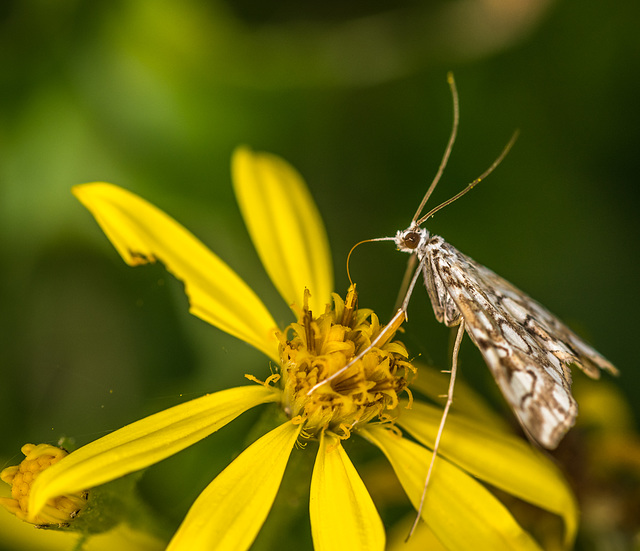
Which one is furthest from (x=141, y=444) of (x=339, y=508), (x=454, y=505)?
(x=454, y=505)

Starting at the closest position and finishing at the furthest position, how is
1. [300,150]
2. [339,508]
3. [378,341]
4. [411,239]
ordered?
[339,508] < [378,341] < [411,239] < [300,150]

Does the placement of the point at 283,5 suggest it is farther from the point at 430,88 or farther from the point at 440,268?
the point at 440,268

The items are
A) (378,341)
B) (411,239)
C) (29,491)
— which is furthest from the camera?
(411,239)

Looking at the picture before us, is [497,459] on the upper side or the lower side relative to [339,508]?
lower

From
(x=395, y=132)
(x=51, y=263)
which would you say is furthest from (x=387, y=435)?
(x=395, y=132)

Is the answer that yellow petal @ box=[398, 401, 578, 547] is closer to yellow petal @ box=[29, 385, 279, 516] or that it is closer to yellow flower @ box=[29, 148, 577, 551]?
yellow flower @ box=[29, 148, 577, 551]

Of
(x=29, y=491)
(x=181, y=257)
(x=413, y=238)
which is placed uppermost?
(x=181, y=257)

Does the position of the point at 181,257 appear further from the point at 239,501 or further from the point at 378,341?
the point at 239,501
